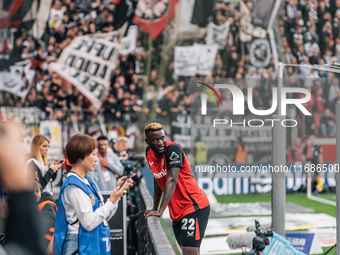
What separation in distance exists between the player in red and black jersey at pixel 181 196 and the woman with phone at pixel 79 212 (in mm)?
1521

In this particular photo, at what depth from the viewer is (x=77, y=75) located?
60.5 feet

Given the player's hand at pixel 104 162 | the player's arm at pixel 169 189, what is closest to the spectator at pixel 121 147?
the player's hand at pixel 104 162

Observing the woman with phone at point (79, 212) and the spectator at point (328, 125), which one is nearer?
the woman with phone at point (79, 212)

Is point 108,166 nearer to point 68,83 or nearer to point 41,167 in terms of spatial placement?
point 41,167

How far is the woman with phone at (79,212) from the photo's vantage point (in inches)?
122

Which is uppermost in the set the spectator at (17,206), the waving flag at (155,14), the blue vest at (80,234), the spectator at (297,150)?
the waving flag at (155,14)

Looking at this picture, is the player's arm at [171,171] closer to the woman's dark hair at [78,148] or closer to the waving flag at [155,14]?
the woman's dark hair at [78,148]

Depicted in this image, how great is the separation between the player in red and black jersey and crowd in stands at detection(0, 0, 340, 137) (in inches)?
493

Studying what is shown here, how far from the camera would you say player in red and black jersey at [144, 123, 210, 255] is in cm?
473

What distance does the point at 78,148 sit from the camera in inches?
126

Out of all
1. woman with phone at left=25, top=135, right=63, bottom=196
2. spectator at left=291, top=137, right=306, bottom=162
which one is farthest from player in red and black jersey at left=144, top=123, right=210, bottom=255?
spectator at left=291, top=137, right=306, bottom=162

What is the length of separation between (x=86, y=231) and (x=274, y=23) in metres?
17.7

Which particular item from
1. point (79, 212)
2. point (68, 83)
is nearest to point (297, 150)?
point (68, 83)

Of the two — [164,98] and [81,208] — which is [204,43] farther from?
[81,208]
